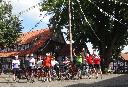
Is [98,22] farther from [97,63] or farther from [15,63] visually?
[15,63]

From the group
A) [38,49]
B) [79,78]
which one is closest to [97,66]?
[79,78]

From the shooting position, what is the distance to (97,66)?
2886 cm

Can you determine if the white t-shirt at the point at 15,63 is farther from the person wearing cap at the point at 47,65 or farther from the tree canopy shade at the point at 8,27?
the tree canopy shade at the point at 8,27

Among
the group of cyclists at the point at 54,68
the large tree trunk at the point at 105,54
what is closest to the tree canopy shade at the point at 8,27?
the large tree trunk at the point at 105,54

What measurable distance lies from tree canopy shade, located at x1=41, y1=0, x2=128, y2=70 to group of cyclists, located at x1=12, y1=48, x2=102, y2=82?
58.2 ft

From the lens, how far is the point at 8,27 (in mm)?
54000

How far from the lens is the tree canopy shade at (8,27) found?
52.9 metres

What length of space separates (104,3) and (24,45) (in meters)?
27.2

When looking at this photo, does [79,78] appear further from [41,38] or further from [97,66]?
[41,38]

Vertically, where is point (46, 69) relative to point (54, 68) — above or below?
below

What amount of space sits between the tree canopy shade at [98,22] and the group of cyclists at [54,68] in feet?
58.2

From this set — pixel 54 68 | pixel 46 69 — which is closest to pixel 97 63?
pixel 54 68

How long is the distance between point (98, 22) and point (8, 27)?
41.1 feet

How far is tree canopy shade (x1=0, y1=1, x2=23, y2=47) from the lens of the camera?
173ft
